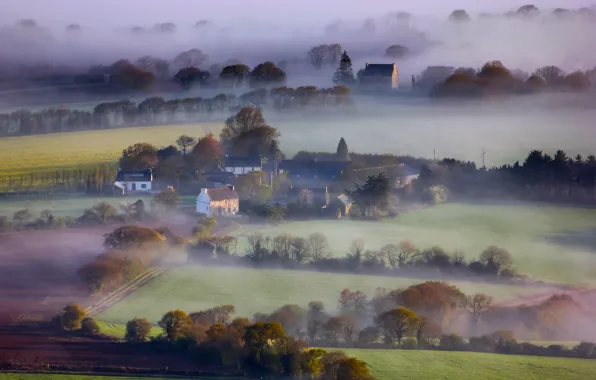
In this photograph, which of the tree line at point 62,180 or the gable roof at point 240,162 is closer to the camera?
the tree line at point 62,180

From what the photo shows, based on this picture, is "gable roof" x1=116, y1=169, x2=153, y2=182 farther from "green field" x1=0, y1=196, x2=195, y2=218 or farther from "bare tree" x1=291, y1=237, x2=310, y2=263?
"bare tree" x1=291, y1=237, x2=310, y2=263

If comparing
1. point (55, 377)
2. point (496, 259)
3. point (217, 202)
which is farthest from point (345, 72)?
point (55, 377)

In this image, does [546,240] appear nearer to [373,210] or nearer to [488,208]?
[488,208]

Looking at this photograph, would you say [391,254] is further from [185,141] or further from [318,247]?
[185,141]

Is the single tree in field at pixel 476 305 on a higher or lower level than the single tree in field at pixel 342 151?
lower

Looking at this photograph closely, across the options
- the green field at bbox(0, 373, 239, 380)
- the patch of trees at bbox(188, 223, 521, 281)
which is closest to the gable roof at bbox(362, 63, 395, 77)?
the patch of trees at bbox(188, 223, 521, 281)

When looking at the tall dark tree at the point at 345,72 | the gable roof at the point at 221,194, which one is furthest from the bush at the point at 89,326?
the tall dark tree at the point at 345,72

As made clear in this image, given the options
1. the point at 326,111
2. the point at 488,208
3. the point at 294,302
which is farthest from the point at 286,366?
the point at 326,111

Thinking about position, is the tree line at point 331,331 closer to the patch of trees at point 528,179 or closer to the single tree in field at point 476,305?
the single tree in field at point 476,305
